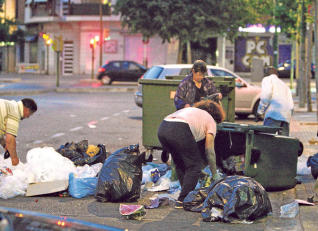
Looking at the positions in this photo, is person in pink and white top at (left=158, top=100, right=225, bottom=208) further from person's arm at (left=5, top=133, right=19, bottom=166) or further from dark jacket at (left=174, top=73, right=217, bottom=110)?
person's arm at (left=5, top=133, right=19, bottom=166)

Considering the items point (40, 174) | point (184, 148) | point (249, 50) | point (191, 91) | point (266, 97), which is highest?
point (249, 50)

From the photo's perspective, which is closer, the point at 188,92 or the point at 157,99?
the point at 188,92

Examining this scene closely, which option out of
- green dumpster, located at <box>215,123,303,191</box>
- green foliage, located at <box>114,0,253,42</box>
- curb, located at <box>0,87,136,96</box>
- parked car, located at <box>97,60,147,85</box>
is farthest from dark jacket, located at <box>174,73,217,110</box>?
green foliage, located at <box>114,0,253,42</box>

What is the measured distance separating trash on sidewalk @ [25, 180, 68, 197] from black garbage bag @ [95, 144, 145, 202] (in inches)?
22.8

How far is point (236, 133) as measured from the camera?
977 centimetres

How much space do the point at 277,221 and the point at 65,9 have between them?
179ft

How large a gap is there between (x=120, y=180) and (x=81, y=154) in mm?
1994

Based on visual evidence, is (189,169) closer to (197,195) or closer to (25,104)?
(197,195)

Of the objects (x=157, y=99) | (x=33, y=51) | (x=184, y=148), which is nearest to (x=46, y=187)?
(x=184, y=148)

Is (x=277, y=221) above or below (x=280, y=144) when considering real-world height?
below

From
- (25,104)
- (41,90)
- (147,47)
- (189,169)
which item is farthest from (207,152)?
(147,47)

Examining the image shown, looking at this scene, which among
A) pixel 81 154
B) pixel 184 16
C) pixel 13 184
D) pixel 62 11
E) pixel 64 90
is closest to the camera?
pixel 13 184

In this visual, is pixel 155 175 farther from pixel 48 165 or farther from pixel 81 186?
pixel 48 165

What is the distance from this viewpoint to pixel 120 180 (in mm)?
8422
